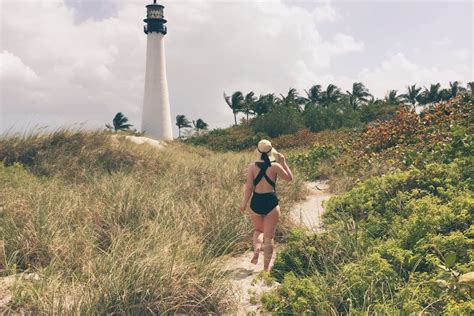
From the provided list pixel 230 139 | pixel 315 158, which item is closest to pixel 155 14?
pixel 230 139

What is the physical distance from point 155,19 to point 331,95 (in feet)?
105

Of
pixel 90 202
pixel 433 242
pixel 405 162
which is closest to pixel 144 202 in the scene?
pixel 90 202

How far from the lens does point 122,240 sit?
4.93m

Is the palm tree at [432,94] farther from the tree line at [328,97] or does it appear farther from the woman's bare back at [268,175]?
the woman's bare back at [268,175]

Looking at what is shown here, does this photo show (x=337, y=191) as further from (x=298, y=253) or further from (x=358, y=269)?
(x=358, y=269)

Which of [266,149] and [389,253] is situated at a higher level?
[266,149]

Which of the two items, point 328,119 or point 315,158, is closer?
point 315,158

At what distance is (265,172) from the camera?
5719mm

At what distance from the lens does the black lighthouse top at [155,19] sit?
35375 millimetres

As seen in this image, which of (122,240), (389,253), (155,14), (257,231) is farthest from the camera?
(155,14)

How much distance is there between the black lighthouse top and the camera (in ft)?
116

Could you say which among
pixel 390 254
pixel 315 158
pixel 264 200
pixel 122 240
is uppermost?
pixel 315 158

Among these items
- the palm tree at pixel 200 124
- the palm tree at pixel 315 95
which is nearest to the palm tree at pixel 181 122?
the palm tree at pixel 200 124

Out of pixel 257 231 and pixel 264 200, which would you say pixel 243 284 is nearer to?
pixel 257 231
